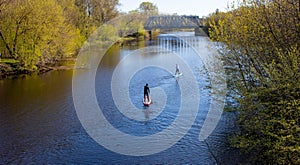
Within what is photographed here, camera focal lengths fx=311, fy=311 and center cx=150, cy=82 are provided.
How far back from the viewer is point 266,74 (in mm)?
12367

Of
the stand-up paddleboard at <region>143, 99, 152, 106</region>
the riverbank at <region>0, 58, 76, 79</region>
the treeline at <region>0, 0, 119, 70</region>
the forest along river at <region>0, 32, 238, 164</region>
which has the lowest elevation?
the forest along river at <region>0, 32, 238, 164</region>

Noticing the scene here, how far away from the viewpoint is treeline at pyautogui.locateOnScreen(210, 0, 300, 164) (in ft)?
31.6

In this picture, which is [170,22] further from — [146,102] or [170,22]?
[146,102]

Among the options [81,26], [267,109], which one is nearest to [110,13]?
[81,26]

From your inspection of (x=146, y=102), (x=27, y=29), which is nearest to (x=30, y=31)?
(x=27, y=29)

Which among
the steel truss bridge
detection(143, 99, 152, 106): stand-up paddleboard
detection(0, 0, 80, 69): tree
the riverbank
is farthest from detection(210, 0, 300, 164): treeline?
the steel truss bridge

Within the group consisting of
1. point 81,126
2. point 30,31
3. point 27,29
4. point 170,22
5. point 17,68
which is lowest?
point 81,126

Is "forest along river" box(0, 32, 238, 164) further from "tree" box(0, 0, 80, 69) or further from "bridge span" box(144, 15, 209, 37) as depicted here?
"bridge span" box(144, 15, 209, 37)

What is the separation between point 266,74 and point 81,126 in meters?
10.0

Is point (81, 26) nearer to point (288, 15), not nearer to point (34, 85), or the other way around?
point (34, 85)

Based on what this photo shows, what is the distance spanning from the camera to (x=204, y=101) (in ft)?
67.6

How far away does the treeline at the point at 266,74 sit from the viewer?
31.6 ft

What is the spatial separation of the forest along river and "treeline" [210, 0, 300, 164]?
6.57 feet

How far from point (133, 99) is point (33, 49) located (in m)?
16.8
